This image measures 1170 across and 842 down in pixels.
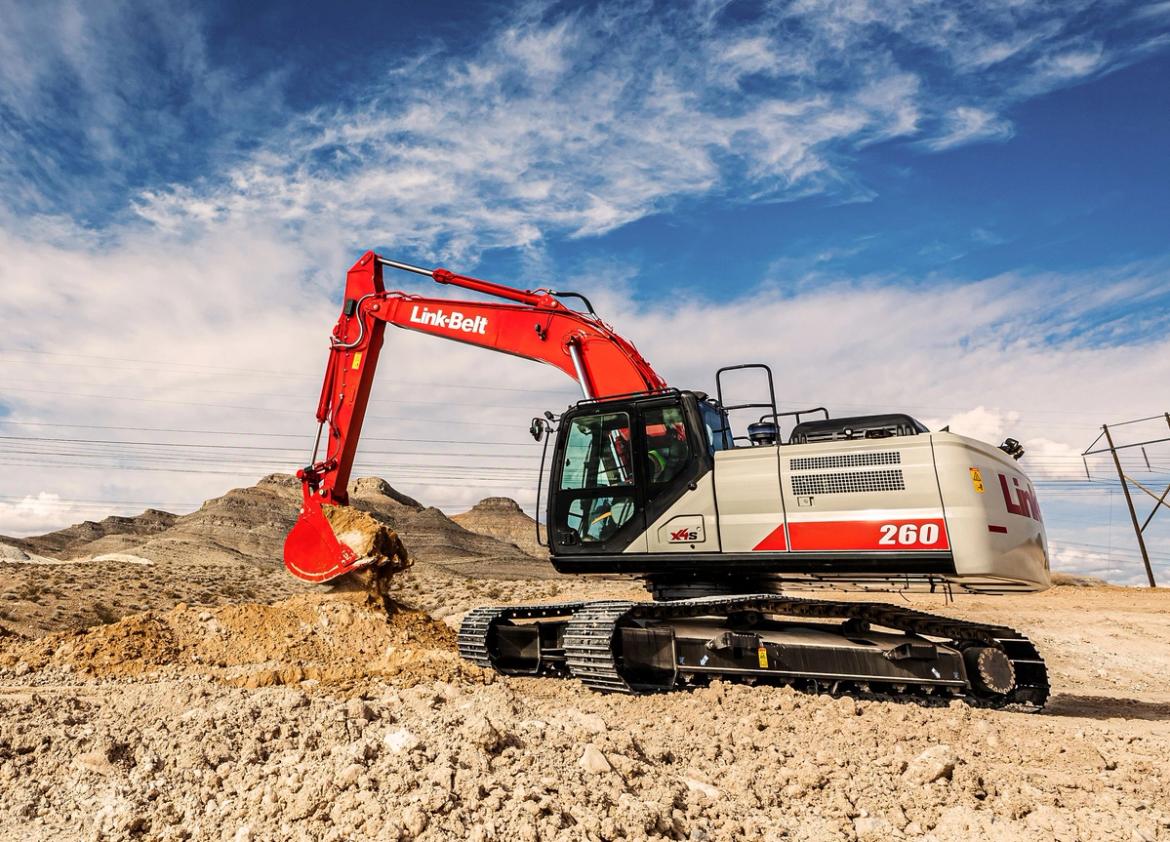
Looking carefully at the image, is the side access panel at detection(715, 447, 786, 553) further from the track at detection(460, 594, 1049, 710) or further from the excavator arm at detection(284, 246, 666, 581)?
the excavator arm at detection(284, 246, 666, 581)

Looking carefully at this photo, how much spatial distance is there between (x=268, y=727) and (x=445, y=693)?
64.6 inches

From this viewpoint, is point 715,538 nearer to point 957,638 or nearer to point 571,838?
point 957,638

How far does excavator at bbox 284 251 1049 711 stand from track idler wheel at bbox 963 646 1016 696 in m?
0.02

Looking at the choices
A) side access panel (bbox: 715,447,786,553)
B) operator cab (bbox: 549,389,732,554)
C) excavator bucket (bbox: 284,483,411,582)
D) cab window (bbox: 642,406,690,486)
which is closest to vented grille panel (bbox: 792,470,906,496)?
side access panel (bbox: 715,447,786,553)

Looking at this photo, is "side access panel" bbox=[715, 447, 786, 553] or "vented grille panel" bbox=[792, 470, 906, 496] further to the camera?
"side access panel" bbox=[715, 447, 786, 553]

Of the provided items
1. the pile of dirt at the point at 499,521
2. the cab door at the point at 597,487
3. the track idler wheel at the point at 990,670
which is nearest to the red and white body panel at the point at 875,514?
the cab door at the point at 597,487

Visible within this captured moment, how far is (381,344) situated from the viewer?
35.5ft

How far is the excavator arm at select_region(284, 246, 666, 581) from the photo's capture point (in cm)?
896

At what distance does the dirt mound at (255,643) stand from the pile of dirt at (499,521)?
72566mm

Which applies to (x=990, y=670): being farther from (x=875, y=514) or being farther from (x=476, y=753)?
(x=476, y=753)

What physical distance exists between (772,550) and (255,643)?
648 centimetres

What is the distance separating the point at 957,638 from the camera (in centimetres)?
679

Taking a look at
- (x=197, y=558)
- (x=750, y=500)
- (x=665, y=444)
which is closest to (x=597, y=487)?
(x=665, y=444)

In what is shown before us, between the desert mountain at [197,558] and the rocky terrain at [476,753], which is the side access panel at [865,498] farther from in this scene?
the desert mountain at [197,558]
